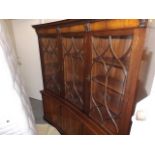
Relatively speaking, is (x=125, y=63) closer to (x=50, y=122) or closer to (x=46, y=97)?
(x=46, y=97)

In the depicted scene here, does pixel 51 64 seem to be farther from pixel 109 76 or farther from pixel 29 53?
pixel 29 53

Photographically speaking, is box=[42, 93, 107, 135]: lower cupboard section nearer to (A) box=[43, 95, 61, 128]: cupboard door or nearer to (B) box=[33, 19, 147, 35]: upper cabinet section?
(A) box=[43, 95, 61, 128]: cupboard door

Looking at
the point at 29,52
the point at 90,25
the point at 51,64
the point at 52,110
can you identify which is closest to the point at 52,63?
the point at 51,64

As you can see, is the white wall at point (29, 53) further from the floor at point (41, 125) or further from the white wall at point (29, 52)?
the floor at point (41, 125)

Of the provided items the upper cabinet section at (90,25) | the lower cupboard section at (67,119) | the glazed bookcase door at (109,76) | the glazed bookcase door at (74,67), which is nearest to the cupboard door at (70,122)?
the lower cupboard section at (67,119)

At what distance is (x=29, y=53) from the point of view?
2.95 meters

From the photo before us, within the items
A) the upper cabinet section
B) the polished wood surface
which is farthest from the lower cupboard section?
the upper cabinet section

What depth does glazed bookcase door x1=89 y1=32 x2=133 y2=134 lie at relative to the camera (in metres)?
0.94

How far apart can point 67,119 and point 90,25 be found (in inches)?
46.7

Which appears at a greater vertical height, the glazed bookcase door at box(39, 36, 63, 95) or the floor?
the glazed bookcase door at box(39, 36, 63, 95)
